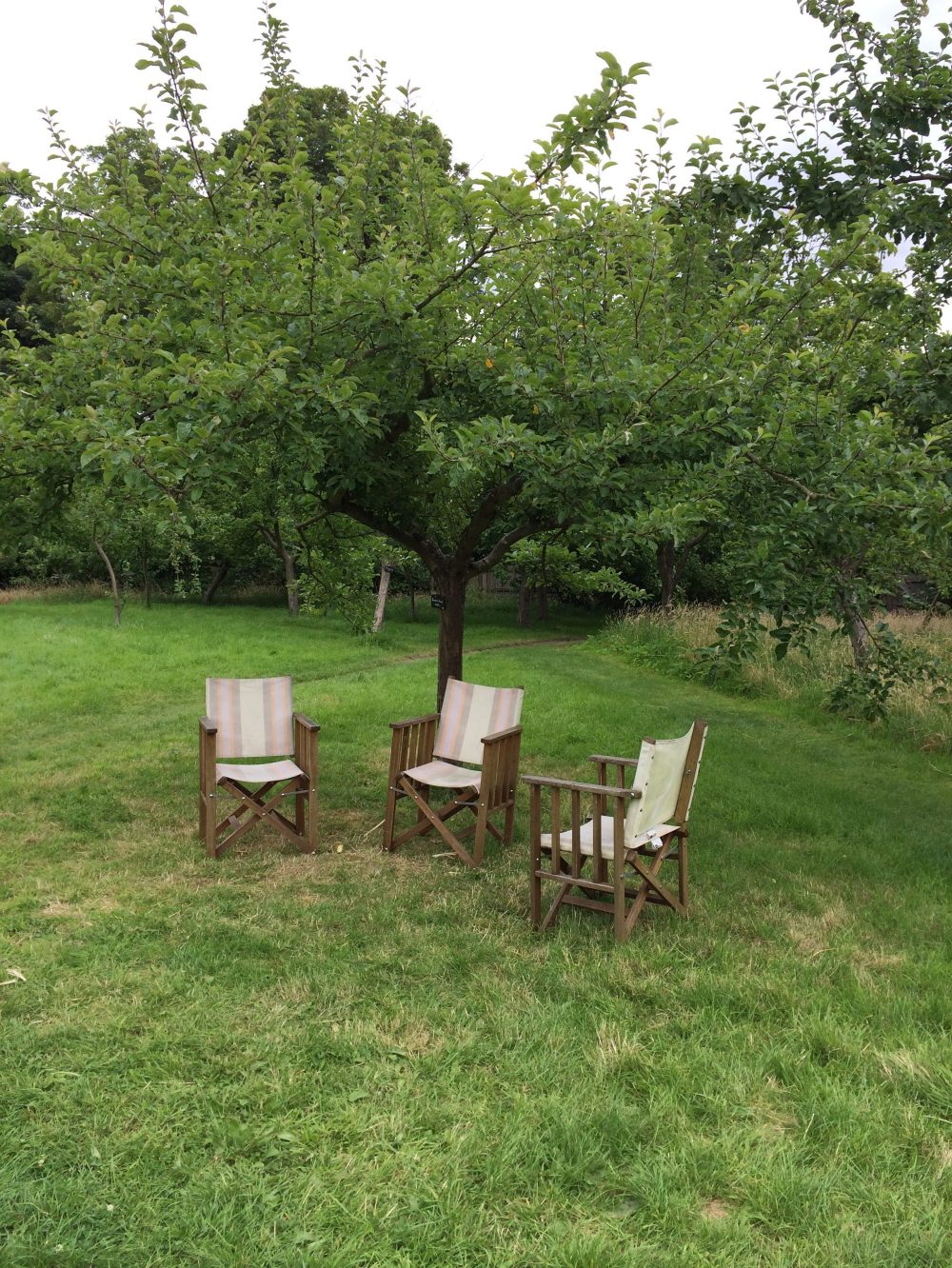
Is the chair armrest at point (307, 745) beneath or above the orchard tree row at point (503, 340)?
beneath

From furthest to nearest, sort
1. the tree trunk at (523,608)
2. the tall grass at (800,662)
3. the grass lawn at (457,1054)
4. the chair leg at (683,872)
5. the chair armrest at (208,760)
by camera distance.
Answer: the tree trunk at (523,608) → the tall grass at (800,662) → the chair armrest at (208,760) → the chair leg at (683,872) → the grass lawn at (457,1054)

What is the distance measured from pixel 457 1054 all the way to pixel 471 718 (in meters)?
3.10

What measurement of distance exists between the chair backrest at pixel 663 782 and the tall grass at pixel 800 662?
1.25 metres

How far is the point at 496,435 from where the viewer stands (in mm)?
4535

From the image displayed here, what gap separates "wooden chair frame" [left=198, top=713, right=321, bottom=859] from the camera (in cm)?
525

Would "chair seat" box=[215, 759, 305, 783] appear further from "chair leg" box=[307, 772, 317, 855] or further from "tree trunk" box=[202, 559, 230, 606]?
"tree trunk" box=[202, 559, 230, 606]

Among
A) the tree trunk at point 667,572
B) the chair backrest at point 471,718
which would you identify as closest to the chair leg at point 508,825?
the chair backrest at point 471,718

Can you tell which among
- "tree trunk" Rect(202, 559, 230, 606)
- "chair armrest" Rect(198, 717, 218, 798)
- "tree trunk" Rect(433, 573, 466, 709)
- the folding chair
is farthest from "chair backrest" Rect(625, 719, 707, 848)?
"tree trunk" Rect(202, 559, 230, 606)

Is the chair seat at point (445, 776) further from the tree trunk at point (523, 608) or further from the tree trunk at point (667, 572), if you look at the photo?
the tree trunk at point (523, 608)

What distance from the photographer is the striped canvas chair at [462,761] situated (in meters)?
5.19

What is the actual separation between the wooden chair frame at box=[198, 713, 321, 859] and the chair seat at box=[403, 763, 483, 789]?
0.64 m

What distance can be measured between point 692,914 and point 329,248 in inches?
171

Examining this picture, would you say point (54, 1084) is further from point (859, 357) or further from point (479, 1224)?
point (859, 357)

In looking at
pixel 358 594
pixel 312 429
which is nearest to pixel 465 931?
pixel 312 429
